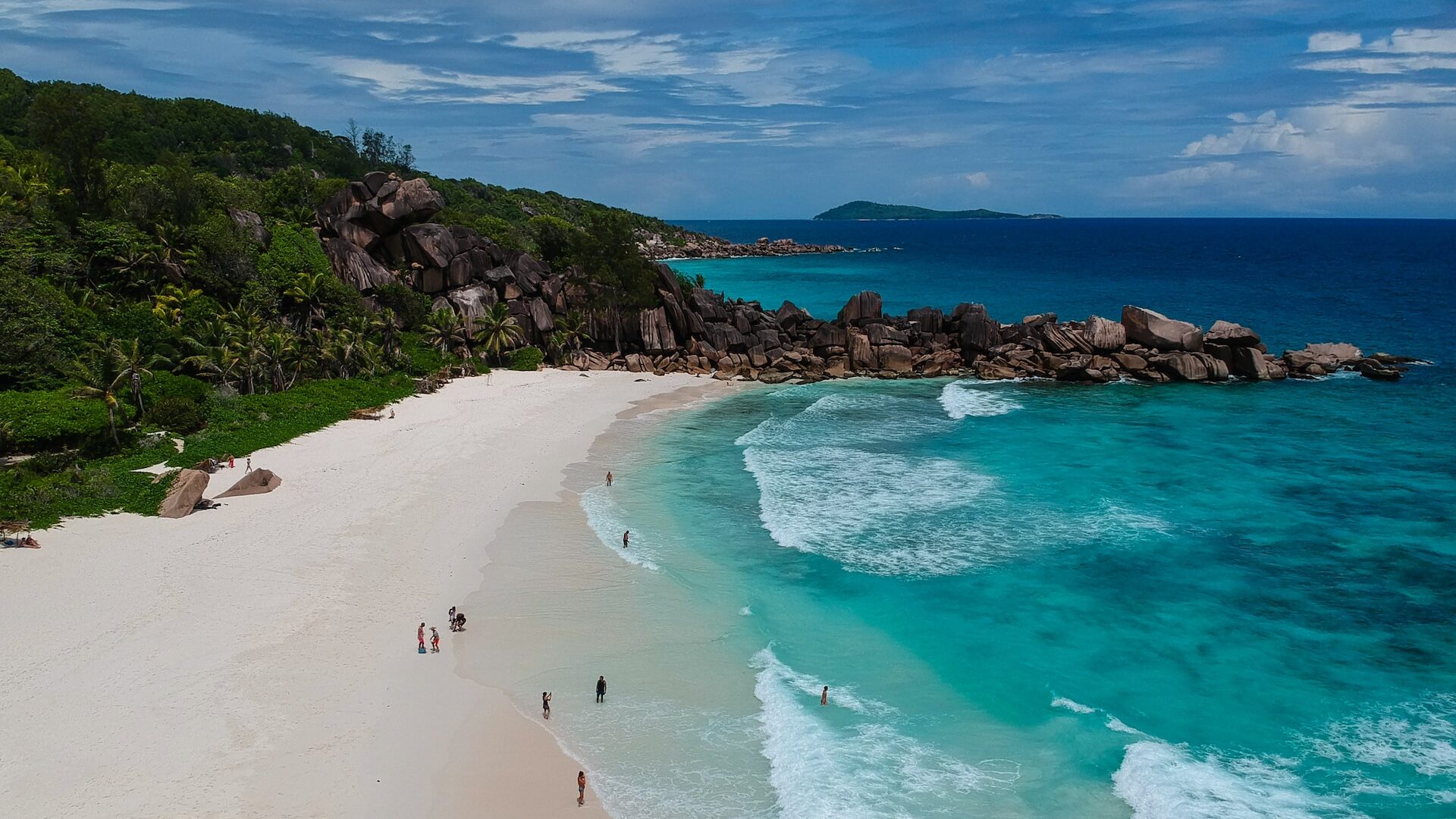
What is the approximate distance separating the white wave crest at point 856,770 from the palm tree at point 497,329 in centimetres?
4787

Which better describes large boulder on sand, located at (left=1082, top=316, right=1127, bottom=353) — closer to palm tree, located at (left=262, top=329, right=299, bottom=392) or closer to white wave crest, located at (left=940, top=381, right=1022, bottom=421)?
white wave crest, located at (left=940, top=381, right=1022, bottom=421)

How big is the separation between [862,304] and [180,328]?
49887 millimetres

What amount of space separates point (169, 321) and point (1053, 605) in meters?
53.2

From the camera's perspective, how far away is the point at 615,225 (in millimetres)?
73375

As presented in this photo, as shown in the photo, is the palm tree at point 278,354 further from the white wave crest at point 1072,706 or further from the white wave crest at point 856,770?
the white wave crest at point 1072,706

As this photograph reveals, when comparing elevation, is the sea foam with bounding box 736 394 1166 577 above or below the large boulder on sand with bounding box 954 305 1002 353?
below

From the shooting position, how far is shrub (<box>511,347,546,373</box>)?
67.5 metres

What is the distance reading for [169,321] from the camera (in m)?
54.6

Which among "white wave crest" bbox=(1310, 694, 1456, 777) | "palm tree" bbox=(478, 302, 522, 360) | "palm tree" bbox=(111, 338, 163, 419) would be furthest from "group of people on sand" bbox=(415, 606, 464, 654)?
"palm tree" bbox=(478, 302, 522, 360)

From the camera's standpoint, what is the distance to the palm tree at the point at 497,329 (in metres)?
65.9

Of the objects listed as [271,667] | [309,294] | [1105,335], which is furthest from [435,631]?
[1105,335]

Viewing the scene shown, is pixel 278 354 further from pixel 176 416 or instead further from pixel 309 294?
pixel 309 294

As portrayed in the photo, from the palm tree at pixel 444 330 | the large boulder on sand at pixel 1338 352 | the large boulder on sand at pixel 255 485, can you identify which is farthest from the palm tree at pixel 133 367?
the large boulder on sand at pixel 1338 352

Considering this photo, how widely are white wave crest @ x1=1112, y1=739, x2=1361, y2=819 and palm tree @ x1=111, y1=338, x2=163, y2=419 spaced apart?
1756 inches
